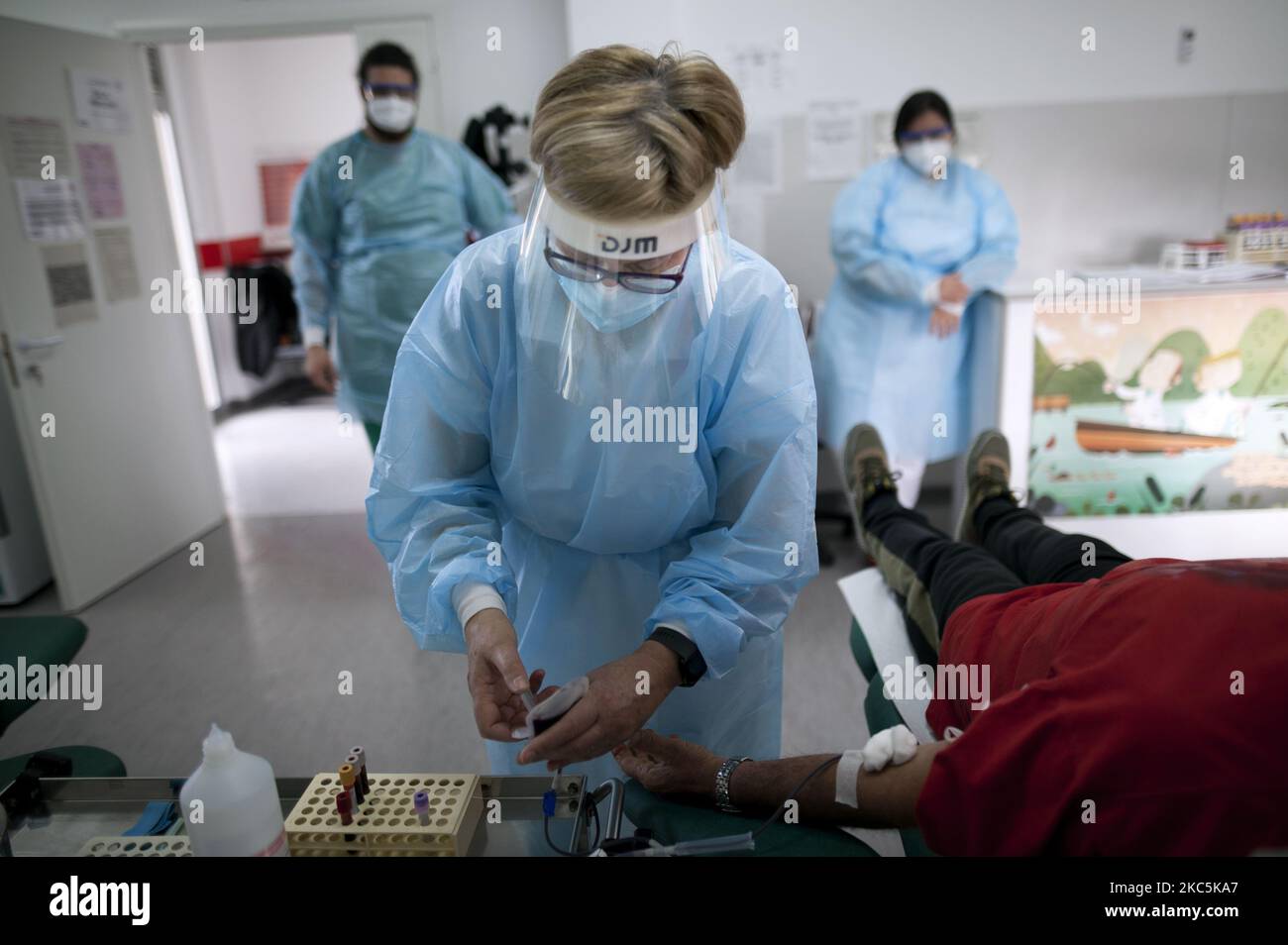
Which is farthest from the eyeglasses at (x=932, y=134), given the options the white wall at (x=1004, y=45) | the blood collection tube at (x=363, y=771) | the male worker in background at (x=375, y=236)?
the blood collection tube at (x=363, y=771)

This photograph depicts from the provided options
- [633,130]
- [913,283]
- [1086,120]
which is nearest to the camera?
[633,130]

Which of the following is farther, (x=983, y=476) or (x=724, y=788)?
(x=983, y=476)

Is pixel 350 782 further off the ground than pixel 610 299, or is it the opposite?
pixel 610 299

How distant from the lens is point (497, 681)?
2.60 ft

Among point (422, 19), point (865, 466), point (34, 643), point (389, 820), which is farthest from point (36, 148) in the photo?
point (389, 820)

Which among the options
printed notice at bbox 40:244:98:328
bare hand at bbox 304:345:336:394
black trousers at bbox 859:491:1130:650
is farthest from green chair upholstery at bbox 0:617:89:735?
printed notice at bbox 40:244:98:328

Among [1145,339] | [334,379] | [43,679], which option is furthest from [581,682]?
[334,379]

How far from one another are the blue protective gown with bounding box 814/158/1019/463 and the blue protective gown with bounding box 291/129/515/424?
3.19ft

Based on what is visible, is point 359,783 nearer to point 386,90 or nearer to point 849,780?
point 849,780

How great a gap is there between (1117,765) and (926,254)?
6.22 feet

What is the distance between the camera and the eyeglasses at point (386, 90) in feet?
6.52

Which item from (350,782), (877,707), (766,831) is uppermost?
(350,782)

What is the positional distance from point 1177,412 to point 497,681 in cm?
103

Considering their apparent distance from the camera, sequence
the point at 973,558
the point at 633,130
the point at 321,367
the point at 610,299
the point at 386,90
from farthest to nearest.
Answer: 1. the point at 321,367
2. the point at 386,90
3. the point at 973,558
4. the point at 610,299
5. the point at 633,130
